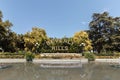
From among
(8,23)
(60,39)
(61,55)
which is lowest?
(61,55)

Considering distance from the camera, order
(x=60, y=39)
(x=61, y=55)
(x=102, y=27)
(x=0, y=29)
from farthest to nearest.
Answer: (x=102, y=27) → (x=60, y=39) → (x=0, y=29) → (x=61, y=55)

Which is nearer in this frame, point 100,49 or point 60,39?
point 60,39

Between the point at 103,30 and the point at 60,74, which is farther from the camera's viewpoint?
the point at 103,30

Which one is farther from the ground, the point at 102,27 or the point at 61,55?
the point at 102,27

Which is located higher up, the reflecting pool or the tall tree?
the tall tree

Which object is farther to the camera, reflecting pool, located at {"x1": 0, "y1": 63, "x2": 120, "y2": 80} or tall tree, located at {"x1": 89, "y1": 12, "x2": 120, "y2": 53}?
tall tree, located at {"x1": 89, "y1": 12, "x2": 120, "y2": 53}

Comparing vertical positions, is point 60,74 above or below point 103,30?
below

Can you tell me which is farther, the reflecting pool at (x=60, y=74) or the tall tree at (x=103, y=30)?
the tall tree at (x=103, y=30)

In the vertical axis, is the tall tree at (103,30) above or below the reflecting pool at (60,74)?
above

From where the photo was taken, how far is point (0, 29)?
36094 mm

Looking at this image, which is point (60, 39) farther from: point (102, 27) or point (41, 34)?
point (102, 27)

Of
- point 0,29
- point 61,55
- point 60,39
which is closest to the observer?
point 61,55

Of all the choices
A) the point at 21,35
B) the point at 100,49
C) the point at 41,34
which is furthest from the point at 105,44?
the point at 21,35

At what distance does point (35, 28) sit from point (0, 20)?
6457 mm
